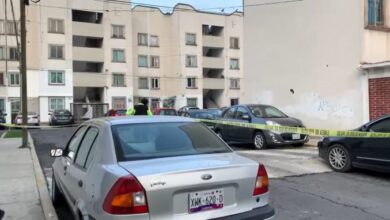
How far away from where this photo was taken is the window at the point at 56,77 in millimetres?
51303

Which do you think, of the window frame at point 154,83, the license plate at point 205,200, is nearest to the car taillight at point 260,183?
the license plate at point 205,200

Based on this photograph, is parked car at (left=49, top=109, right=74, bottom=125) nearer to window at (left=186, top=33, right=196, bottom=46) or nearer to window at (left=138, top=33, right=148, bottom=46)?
window at (left=138, top=33, right=148, bottom=46)

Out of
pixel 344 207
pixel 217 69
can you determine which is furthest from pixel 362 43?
pixel 217 69

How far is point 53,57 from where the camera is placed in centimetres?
5175

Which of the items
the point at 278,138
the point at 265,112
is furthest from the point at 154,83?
the point at 278,138

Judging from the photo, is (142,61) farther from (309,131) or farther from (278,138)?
(309,131)

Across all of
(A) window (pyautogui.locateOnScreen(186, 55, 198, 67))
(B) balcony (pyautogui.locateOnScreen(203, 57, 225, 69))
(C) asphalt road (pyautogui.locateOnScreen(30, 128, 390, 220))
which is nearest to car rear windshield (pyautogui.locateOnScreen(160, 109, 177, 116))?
(C) asphalt road (pyautogui.locateOnScreen(30, 128, 390, 220))

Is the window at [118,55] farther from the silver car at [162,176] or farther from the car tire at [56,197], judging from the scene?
the silver car at [162,176]

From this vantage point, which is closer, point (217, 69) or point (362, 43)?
point (362, 43)

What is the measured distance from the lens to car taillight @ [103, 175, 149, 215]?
402 cm

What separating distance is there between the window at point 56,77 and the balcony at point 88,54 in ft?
8.31

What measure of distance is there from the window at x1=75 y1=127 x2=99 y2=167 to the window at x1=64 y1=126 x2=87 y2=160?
24 cm

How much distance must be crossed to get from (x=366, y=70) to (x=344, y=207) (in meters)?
11.1

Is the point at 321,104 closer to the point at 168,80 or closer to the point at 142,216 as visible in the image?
the point at 142,216
